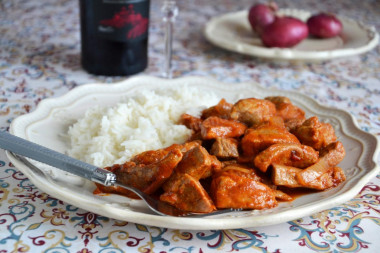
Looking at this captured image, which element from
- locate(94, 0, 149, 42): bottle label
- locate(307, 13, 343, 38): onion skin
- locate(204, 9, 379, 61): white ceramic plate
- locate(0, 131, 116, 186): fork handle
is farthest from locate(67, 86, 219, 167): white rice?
locate(307, 13, 343, 38): onion skin

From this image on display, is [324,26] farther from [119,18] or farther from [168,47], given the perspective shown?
[119,18]

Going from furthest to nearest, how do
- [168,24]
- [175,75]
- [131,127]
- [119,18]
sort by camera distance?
[175,75]
[168,24]
[119,18]
[131,127]

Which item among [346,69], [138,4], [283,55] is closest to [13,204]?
[138,4]

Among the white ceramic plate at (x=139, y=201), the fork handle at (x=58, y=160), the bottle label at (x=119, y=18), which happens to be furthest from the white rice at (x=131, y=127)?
the bottle label at (x=119, y=18)

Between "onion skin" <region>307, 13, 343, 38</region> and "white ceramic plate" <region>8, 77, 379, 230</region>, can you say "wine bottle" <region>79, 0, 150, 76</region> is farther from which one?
"onion skin" <region>307, 13, 343, 38</region>

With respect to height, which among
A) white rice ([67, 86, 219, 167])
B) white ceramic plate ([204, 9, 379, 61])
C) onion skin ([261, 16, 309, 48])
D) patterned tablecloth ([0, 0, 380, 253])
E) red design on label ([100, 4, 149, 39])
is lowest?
patterned tablecloth ([0, 0, 380, 253])

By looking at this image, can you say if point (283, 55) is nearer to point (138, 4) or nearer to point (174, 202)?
point (138, 4)

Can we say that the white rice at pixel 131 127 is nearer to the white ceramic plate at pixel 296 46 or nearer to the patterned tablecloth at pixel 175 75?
the patterned tablecloth at pixel 175 75

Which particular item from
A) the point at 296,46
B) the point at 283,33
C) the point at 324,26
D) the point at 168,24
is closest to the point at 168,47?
the point at 168,24
